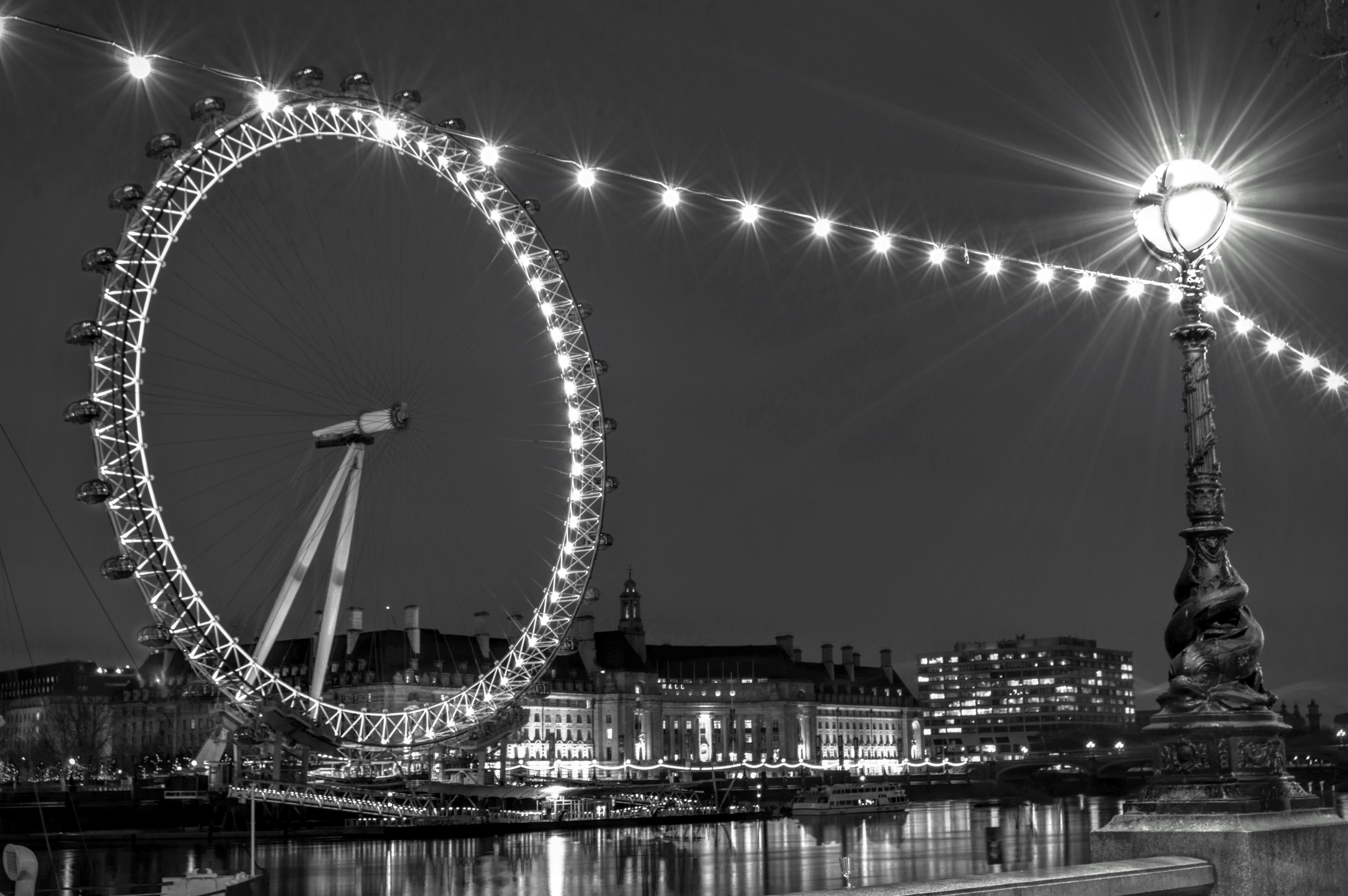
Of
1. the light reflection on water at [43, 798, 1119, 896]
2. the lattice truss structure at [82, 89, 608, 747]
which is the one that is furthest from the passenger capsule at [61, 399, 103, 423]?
the light reflection on water at [43, 798, 1119, 896]

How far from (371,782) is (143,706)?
70789mm

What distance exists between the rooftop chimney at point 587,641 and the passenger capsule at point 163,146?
316 ft

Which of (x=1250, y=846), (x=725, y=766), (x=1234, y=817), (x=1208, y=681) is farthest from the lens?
(x=725, y=766)

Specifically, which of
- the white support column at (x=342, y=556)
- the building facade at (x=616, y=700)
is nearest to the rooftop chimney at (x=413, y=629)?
the building facade at (x=616, y=700)

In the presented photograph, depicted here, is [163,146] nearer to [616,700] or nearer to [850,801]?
[850,801]

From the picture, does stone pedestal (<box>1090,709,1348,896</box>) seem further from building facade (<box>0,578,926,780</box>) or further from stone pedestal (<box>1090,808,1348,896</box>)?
building facade (<box>0,578,926,780</box>)

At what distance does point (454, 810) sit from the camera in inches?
2766

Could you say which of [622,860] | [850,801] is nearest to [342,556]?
[622,860]

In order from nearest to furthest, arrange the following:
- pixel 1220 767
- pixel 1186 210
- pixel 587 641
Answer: pixel 1220 767
pixel 1186 210
pixel 587 641

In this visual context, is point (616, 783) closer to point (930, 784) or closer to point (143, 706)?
point (930, 784)

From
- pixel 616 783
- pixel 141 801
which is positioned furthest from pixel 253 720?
pixel 616 783

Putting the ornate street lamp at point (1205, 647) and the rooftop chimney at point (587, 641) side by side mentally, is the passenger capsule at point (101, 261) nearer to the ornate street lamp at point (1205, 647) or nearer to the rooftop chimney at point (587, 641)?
the ornate street lamp at point (1205, 647)

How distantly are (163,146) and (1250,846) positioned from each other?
31.1 meters

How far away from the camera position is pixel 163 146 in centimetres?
3328
